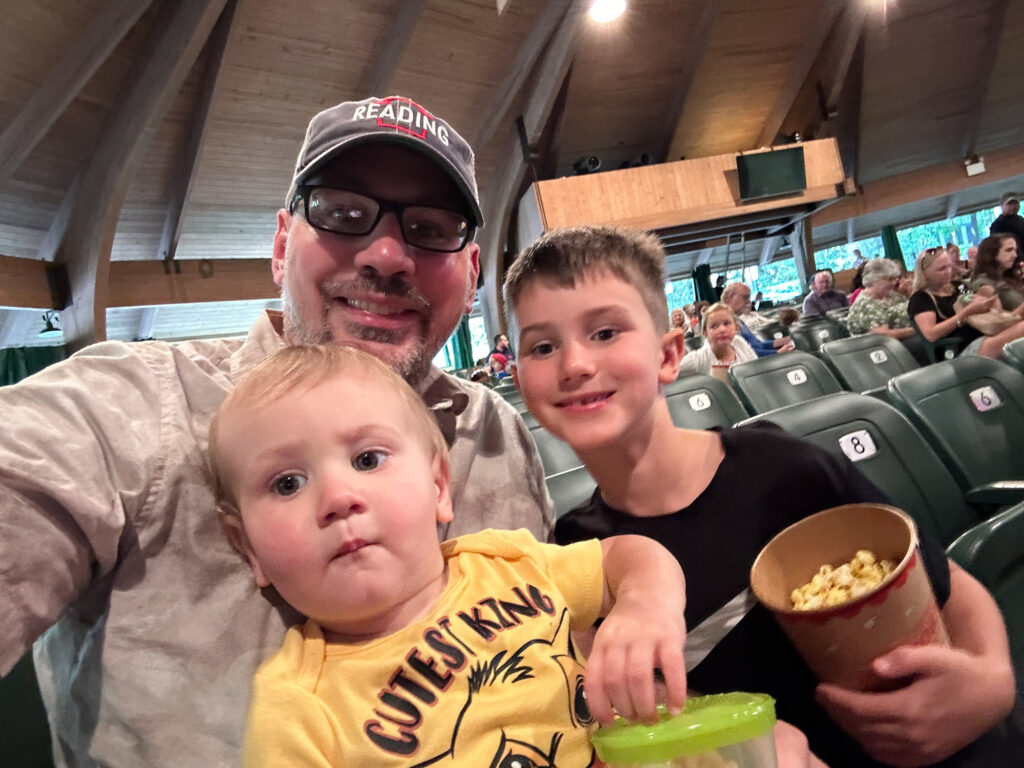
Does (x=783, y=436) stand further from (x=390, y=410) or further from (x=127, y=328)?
(x=127, y=328)

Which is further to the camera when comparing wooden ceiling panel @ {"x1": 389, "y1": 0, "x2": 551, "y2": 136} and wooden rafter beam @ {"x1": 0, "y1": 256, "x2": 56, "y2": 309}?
wooden ceiling panel @ {"x1": 389, "y1": 0, "x2": 551, "y2": 136}

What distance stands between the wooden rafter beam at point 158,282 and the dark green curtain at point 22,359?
2.73 meters

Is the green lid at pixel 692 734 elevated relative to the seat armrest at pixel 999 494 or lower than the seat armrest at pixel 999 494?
elevated

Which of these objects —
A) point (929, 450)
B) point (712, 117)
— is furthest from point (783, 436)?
point (712, 117)

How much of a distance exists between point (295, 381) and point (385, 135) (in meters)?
0.60

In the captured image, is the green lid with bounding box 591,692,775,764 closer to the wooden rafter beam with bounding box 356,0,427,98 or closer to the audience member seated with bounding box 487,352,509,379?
the audience member seated with bounding box 487,352,509,379

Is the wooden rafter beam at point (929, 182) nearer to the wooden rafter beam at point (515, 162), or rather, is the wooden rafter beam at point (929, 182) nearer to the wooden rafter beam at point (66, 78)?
the wooden rafter beam at point (515, 162)

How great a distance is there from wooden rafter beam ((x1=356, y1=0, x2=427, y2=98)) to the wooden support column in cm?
243

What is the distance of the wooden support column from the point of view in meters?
7.77

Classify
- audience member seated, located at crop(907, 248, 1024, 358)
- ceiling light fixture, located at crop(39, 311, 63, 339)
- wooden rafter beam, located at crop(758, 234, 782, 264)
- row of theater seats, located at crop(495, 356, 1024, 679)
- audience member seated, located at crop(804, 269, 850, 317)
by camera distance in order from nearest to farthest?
row of theater seats, located at crop(495, 356, 1024, 679) < audience member seated, located at crop(907, 248, 1024, 358) < audience member seated, located at crop(804, 269, 850, 317) < ceiling light fixture, located at crop(39, 311, 63, 339) < wooden rafter beam, located at crop(758, 234, 782, 264)

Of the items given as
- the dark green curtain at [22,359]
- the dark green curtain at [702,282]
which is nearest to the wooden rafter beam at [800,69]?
the dark green curtain at [702,282]

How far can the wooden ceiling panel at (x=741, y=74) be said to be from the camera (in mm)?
12141

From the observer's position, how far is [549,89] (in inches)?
438

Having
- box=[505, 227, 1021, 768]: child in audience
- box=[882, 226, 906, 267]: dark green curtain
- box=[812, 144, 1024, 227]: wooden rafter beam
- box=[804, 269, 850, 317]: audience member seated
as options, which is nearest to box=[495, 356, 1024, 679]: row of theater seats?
box=[505, 227, 1021, 768]: child in audience
